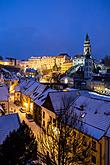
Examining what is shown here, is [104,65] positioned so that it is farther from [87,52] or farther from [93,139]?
[93,139]

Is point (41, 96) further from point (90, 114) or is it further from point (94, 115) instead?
point (94, 115)

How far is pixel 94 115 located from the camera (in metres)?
28.6

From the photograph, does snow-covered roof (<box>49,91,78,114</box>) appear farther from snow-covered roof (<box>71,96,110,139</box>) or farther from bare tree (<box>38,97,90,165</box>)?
bare tree (<box>38,97,90,165</box>)

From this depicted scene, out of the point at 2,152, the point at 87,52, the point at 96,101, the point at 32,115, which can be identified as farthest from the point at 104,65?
the point at 2,152

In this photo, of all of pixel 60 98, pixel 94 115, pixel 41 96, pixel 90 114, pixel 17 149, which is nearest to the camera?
pixel 17 149

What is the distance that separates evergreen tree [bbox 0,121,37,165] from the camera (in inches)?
728

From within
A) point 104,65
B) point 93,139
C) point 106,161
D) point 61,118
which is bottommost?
point 106,161

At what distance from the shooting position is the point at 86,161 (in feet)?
80.6

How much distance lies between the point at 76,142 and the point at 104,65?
132 m

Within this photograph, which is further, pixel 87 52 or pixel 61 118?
pixel 87 52

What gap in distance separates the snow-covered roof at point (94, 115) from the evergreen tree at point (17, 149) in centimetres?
776

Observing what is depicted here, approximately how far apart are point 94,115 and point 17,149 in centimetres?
1191

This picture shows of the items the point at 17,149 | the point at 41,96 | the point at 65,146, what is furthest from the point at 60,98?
the point at 17,149

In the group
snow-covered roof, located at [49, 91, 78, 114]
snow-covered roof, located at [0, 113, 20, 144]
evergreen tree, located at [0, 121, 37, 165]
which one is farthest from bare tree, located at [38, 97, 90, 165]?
snow-covered roof, located at [49, 91, 78, 114]
